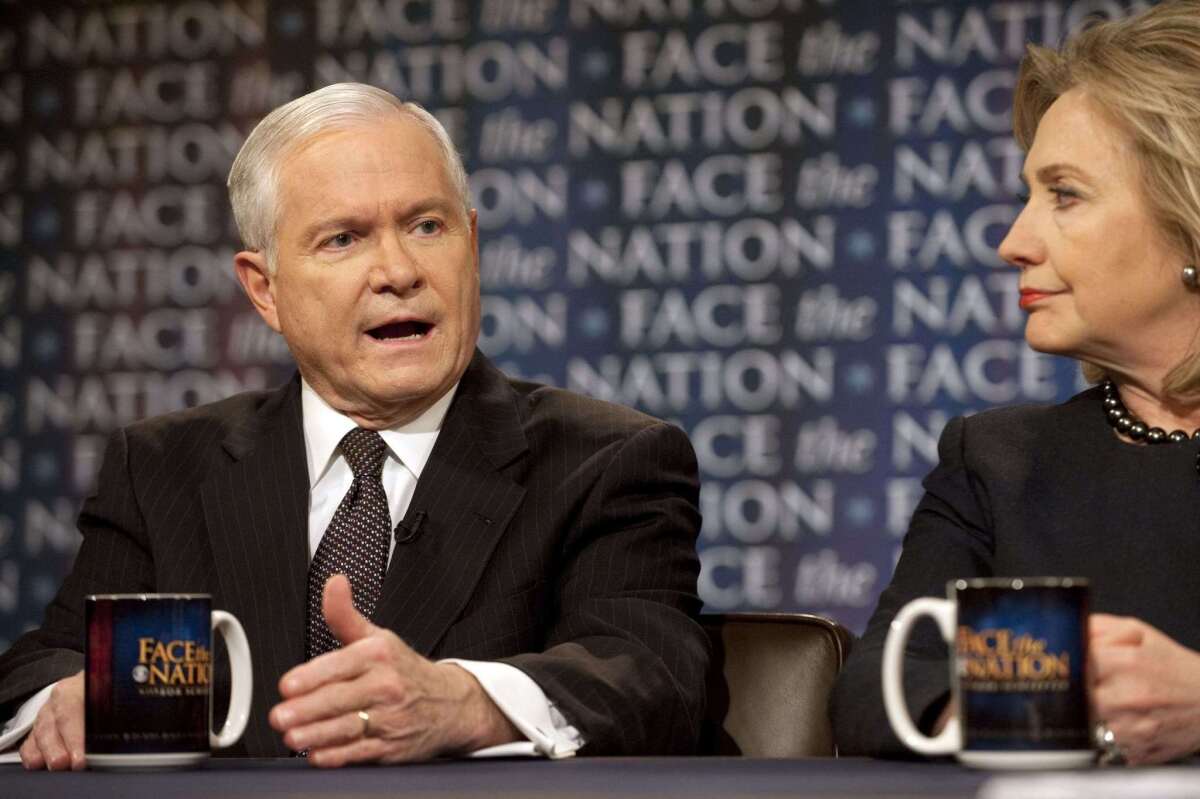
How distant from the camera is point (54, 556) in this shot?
4.61 meters

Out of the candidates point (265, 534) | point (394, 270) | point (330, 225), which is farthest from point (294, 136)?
point (265, 534)

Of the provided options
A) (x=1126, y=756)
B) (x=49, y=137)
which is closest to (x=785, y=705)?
(x=1126, y=756)

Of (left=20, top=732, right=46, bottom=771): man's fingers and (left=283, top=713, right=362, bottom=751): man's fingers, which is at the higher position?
(left=283, top=713, right=362, bottom=751): man's fingers

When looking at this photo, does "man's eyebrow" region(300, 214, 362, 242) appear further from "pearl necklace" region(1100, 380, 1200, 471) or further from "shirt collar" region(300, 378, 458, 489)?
"pearl necklace" region(1100, 380, 1200, 471)

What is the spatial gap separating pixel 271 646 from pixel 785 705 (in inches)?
23.8

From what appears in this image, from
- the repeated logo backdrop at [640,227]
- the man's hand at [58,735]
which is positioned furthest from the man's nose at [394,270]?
the repeated logo backdrop at [640,227]

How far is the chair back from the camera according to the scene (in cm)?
195

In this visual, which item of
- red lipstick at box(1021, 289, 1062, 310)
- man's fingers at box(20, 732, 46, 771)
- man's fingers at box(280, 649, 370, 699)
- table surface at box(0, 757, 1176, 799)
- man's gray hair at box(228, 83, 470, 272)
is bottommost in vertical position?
man's fingers at box(20, 732, 46, 771)

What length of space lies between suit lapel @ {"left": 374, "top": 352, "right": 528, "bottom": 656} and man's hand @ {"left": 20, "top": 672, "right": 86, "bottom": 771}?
0.43m

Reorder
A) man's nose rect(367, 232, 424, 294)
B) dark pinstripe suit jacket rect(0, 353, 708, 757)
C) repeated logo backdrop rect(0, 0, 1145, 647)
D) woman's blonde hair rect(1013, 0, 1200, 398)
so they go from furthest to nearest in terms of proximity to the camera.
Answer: repeated logo backdrop rect(0, 0, 1145, 647) → man's nose rect(367, 232, 424, 294) → dark pinstripe suit jacket rect(0, 353, 708, 757) → woman's blonde hair rect(1013, 0, 1200, 398)

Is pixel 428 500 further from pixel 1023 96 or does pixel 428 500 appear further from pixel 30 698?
pixel 1023 96

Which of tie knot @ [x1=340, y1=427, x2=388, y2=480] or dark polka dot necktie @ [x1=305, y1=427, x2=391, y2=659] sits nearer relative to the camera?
dark polka dot necktie @ [x1=305, y1=427, x2=391, y2=659]

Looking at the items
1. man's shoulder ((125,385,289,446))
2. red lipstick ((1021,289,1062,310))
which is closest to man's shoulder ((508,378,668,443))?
man's shoulder ((125,385,289,446))

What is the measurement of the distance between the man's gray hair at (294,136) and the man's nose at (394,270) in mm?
133
